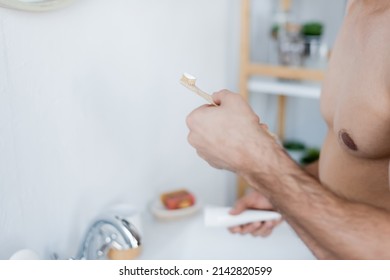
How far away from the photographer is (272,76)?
3.84 ft

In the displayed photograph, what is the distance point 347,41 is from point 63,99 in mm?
498

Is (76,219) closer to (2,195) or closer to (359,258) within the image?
(2,195)

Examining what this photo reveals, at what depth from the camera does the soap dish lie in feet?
2.98

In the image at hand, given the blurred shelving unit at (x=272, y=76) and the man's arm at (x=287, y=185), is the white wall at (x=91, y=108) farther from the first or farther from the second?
the man's arm at (x=287, y=185)

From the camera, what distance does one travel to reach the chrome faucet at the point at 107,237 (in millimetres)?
643

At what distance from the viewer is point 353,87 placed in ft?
2.11

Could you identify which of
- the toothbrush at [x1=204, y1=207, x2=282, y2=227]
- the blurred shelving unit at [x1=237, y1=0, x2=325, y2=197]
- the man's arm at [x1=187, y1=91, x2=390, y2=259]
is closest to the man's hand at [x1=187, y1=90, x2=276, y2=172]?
the man's arm at [x1=187, y1=91, x2=390, y2=259]

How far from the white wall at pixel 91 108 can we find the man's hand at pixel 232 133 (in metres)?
0.25

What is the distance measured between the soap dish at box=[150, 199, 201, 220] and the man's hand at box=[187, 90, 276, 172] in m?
0.37

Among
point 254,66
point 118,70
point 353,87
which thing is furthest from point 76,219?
point 254,66

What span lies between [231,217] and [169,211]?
0.50 feet

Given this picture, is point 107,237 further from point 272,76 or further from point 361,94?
point 272,76

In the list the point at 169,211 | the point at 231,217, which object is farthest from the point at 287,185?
the point at 169,211

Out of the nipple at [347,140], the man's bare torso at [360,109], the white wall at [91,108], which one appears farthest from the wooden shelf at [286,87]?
the nipple at [347,140]
